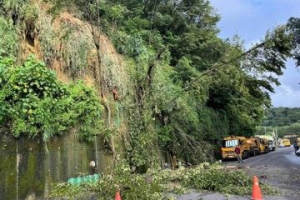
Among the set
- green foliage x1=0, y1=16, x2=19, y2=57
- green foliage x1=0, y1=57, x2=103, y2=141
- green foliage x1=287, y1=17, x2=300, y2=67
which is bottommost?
green foliage x1=0, y1=57, x2=103, y2=141

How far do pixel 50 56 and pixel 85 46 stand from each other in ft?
4.77

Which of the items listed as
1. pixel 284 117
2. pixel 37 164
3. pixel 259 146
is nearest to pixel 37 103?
pixel 37 164

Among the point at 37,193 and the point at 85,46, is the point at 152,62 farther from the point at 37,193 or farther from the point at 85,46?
the point at 37,193

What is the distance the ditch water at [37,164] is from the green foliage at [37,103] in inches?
11.6

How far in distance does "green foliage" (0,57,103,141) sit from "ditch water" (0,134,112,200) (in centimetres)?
30

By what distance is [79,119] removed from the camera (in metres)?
10.7

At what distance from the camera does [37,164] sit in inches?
366

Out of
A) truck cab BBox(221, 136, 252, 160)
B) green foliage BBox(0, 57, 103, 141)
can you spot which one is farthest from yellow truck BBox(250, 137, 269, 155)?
green foliage BBox(0, 57, 103, 141)

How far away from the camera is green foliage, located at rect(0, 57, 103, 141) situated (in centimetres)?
913

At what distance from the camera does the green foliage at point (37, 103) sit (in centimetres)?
913

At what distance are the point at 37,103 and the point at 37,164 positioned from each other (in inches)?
66.6

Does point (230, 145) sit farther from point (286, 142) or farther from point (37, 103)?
point (286, 142)

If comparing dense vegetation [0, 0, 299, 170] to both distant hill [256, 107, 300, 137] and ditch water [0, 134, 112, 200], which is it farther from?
distant hill [256, 107, 300, 137]

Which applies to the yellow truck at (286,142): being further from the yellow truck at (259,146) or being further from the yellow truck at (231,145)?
the yellow truck at (231,145)
